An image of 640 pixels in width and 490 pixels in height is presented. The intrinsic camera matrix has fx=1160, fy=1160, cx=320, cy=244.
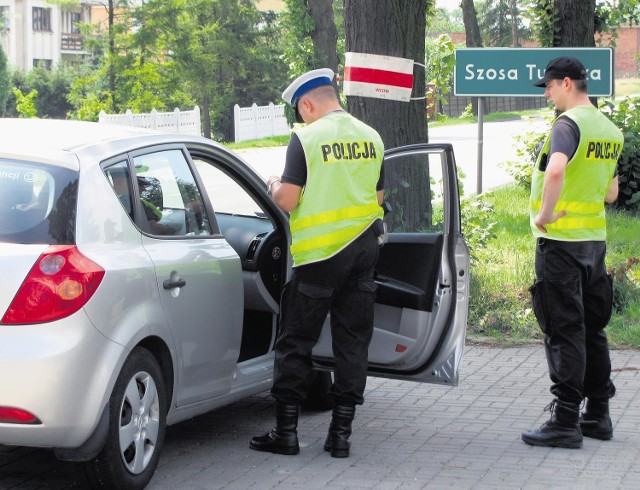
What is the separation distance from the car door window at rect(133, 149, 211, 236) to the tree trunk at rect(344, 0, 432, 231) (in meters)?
3.63

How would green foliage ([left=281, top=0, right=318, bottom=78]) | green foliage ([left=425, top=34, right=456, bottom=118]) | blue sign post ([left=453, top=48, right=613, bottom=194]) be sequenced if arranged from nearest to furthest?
blue sign post ([left=453, top=48, right=613, bottom=194]), green foliage ([left=425, top=34, right=456, bottom=118]), green foliage ([left=281, top=0, right=318, bottom=78])

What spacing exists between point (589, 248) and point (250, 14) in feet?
171

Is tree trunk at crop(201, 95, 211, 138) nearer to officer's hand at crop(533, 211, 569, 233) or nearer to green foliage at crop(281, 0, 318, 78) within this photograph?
green foliage at crop(281, 0, 318, 78)

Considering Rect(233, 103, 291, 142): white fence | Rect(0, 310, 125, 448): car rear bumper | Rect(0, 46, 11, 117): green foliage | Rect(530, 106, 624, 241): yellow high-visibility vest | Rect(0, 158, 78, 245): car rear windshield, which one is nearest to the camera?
Rect(0, 310, 125, 448): car rear bumper

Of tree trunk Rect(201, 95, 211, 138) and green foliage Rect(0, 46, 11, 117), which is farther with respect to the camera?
green foliage Rect(0, 46, 11, 117)

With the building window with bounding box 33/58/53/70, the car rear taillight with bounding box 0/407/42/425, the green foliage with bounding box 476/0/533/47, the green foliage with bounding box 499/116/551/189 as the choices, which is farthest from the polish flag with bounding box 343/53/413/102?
the green foliage with bounding box 476/0/533/47

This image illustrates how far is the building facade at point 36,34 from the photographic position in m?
78.7

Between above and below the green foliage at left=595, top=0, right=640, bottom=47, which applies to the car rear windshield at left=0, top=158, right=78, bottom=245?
below

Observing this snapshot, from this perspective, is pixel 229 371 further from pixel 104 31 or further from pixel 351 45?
pixel 104 31

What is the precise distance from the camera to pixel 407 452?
18.9 feet

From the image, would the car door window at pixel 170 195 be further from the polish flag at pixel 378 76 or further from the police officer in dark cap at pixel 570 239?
the polish flag at pixel 378 76

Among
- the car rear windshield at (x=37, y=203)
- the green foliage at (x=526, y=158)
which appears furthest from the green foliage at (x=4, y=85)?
the car rear windshield at (x=37, y=203)

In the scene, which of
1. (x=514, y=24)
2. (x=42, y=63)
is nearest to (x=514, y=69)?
(x=42, y=63)

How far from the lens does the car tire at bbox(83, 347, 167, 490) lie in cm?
468
